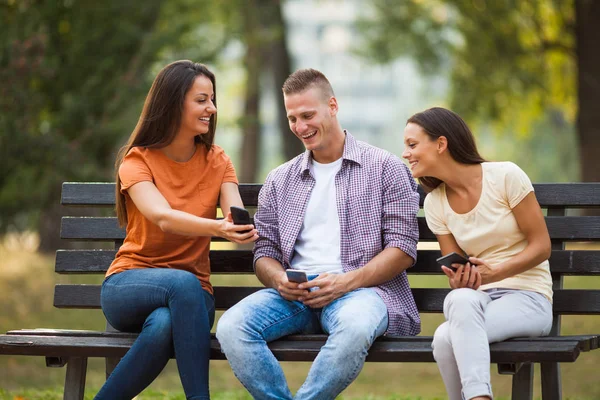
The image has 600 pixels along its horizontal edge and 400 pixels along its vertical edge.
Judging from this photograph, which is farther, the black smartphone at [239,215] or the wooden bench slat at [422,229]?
the wooden bench slat at [422,229]

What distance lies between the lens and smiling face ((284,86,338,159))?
15.3 ft

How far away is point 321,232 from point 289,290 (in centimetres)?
40

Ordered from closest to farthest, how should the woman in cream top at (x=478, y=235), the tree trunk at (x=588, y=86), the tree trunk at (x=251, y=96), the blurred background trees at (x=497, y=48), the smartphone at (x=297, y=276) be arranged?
1. the woman in cream top at (x=478, y=235)
2. the smartphone at (x=297, y=276)
3. the tree trunk at (x=588, y=86)
4. the blurred background trees at (x=497, y=48)
5. the tree trunk at (x=251, y=96)

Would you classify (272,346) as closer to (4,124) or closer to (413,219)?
(413,219)

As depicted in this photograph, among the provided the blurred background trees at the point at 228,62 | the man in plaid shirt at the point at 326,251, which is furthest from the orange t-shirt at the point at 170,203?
the blurred background trees at the point at 228,62

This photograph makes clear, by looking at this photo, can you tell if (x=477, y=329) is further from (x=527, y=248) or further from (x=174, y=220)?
(x=174, y=220)

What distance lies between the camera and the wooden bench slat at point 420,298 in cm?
458

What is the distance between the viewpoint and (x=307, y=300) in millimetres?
4379

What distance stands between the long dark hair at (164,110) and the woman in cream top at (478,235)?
114cm

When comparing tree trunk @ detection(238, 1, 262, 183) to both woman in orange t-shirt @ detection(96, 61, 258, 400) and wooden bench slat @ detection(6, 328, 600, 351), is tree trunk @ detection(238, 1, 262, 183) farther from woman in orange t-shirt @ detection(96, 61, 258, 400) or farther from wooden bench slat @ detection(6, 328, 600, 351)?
wooden bench slat @ detection(6, 328, 600, 351)

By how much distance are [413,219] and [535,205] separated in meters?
0.58

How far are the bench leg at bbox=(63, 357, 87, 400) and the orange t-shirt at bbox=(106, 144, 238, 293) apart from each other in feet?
1.51

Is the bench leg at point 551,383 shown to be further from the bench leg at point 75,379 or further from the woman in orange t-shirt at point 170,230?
the bench leg at point 75,379

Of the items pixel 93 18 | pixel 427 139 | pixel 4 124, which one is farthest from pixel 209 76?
pixel 93 18
